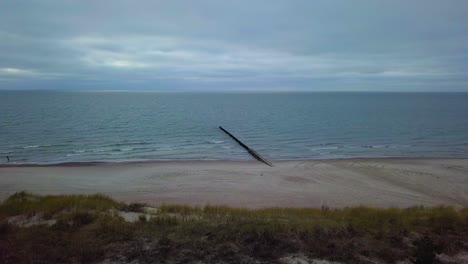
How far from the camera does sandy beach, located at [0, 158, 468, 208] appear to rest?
63.7ft

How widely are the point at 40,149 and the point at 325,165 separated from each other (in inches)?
1076

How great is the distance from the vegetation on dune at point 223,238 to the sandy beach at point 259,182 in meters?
7.64

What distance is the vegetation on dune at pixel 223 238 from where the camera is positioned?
8.05m

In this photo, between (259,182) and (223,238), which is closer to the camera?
(223,238)

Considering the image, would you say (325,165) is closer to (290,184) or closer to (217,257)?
(290,184)

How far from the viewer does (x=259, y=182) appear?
2317 centimetres

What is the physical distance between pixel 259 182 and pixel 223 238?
564 inches

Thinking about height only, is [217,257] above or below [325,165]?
above

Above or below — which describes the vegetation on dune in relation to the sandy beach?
above

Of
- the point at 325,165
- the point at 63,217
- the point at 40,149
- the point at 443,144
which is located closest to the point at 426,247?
the point at 63,217

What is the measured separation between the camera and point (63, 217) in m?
10.7

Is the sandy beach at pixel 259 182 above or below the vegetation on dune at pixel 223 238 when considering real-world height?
below

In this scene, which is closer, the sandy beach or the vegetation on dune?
the vegetation on dune

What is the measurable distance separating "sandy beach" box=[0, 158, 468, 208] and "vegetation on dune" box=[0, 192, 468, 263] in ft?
25.1
